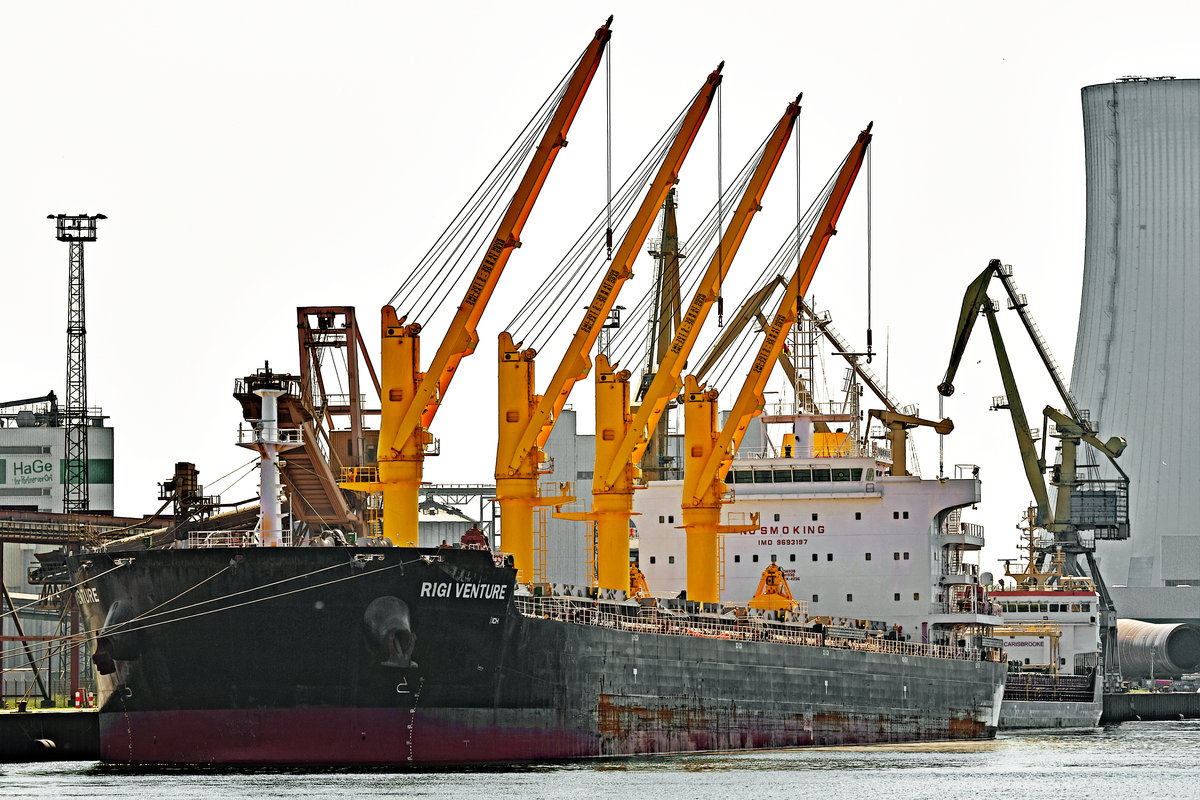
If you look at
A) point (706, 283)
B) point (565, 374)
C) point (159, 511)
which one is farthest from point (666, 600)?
point (159, 511)

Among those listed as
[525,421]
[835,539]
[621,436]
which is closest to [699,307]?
[621,436]

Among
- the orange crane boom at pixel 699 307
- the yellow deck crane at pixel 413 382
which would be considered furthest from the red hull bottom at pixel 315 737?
the orange crane boom at pixel 699 307

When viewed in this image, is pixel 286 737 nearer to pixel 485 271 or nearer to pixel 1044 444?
pixel 485 271

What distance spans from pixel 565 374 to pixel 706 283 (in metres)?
5.97

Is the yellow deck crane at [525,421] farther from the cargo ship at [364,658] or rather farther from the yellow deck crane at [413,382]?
the cargo ship at [364,658]

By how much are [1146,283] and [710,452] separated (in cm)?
8692

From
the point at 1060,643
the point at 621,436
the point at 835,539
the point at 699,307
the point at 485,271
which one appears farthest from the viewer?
the point at 1060,643

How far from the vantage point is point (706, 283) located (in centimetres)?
5197

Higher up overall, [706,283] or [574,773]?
[706,283]

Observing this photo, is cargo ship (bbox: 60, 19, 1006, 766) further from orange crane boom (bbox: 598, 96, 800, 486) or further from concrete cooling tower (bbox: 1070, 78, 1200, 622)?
concrete cooling tower (bbox: 1070, 78, 1200, 622)

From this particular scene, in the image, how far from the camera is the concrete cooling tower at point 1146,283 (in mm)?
131125

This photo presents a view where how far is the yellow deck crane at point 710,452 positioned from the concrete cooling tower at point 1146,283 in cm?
8021

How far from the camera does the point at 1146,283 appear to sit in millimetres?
131750

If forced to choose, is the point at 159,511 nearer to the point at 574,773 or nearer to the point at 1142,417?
the point at 574,773
